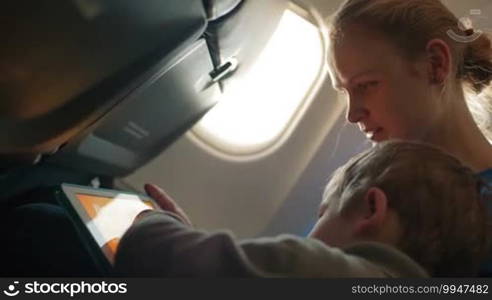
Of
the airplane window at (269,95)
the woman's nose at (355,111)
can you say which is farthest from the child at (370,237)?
the airplane window at (269,95)

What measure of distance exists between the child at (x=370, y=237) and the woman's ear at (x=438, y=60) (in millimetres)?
135

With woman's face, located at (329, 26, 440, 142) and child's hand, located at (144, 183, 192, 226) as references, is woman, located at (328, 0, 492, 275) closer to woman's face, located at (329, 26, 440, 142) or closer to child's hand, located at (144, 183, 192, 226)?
woman's face, located at (329, 26, 440, 142)

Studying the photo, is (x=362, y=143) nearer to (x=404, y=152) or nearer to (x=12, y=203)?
(x=404, y=152)

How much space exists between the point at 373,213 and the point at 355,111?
0.23 metres

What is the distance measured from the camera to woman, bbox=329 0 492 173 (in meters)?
0.82

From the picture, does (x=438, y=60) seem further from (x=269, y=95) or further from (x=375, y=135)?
(x=269, y=95)

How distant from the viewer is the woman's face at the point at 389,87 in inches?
32.2

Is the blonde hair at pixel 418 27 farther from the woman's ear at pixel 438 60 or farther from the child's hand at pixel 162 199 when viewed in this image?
the child's hand at pixel 162 199

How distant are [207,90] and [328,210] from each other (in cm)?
29

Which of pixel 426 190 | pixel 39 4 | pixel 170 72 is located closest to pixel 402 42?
pixel 426 190

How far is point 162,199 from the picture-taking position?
824 millimetres

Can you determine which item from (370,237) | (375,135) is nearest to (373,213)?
(370,237)

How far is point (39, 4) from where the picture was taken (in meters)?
0.53

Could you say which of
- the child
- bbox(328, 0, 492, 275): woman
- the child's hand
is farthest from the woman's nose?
the child's hand
